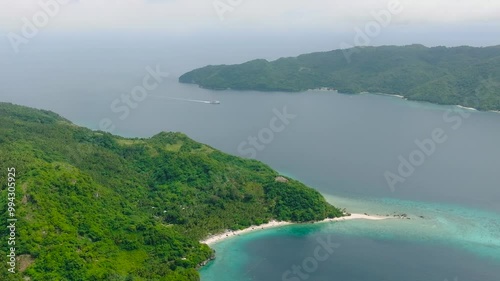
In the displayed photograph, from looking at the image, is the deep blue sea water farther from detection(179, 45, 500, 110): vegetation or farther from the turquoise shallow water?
detection(179, 45, 500, 110): vegetation

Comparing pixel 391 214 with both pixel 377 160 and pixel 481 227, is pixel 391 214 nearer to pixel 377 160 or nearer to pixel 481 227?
pixel 481 227

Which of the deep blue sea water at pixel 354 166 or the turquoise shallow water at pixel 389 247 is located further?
the deep blue sea water at pixel 354 166

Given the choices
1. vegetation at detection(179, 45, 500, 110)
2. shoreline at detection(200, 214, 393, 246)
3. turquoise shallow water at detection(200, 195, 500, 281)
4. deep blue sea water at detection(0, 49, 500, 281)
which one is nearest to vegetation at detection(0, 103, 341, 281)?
shoreline at detection(200, 214, 393, 246)

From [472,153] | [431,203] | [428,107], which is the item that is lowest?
[431,203]

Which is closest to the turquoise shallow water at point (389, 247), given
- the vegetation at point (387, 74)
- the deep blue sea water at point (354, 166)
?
the deep blue sea water at point (354, 166)

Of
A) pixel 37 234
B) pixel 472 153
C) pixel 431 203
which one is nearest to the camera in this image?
pixel 37 234

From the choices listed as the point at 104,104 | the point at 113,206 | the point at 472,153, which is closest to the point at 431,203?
the point at 472,153

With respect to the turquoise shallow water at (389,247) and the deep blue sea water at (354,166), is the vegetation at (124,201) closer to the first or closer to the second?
the turquoise shallow water at (389,247)
